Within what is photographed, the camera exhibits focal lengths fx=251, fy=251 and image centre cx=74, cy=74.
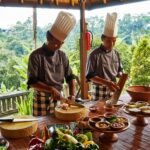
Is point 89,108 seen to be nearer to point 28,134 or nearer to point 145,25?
point 28,134

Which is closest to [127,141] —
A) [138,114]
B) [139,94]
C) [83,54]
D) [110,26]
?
[138,114]

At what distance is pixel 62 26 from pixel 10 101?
2386 millimetres

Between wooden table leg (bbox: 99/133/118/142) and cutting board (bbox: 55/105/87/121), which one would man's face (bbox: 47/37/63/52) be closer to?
cutting board (bbox: 55/105/87/121)

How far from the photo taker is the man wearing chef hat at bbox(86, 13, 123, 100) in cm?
321

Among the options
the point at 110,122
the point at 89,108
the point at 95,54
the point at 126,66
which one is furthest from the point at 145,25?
the point at 110,122

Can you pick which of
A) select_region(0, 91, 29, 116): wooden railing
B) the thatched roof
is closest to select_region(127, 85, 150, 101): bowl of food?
the thatched roof

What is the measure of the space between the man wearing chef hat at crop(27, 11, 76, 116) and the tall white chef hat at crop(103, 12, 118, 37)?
0.61 m

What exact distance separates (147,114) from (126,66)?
13.3 feet

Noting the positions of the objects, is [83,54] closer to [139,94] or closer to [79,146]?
[139,94]

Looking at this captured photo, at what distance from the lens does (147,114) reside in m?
1.90

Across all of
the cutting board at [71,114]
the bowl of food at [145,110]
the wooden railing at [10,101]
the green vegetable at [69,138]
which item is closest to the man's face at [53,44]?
the cutting board at [71,114]

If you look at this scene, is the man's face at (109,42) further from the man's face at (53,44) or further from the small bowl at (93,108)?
the small bowl at (93,108)

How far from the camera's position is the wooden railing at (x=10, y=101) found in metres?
4.49

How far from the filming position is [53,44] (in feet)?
8.73
